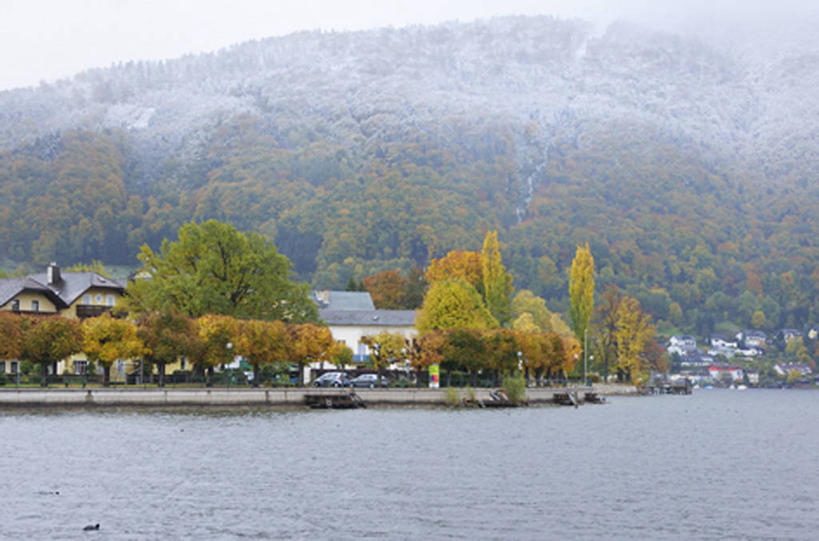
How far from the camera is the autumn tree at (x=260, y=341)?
9675 centimetres

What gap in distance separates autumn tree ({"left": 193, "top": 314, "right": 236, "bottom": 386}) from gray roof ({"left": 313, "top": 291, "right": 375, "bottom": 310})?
58.9 meters

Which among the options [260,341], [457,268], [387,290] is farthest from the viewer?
[387,290]

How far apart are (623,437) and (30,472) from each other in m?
41.9

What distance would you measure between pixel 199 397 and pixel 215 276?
20913mm

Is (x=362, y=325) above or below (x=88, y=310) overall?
below

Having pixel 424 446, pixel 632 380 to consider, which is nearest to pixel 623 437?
pixel 424 446

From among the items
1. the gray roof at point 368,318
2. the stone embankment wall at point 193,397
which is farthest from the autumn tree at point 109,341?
the gray roof at point 368,318

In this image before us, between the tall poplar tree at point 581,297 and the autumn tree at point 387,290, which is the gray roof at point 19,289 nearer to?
the tall poplar tree at point 581,297

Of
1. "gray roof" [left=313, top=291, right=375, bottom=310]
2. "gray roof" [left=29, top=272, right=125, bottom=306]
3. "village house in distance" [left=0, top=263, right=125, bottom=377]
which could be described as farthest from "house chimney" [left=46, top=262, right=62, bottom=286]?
"gray roof" [left=313, top=291, right=375, bottom=310]

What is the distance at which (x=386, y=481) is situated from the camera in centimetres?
4622

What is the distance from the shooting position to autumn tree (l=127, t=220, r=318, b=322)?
104 metres

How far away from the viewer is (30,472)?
46.1m

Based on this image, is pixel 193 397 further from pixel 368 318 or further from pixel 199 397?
pixel 368 318


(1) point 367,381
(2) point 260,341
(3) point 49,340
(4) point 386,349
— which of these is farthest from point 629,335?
(3) point 49,340
